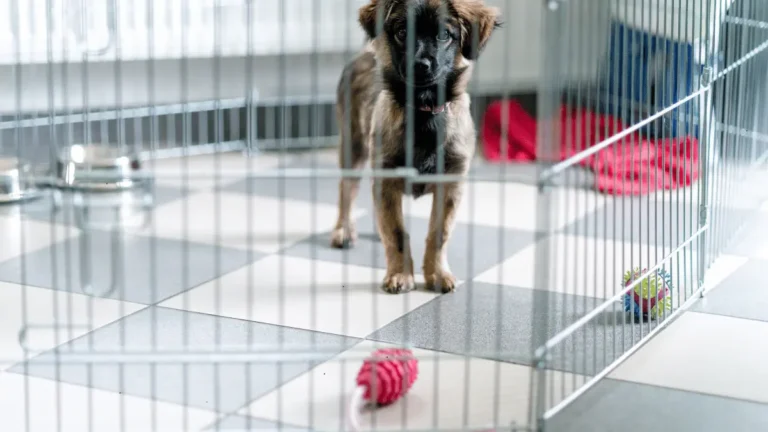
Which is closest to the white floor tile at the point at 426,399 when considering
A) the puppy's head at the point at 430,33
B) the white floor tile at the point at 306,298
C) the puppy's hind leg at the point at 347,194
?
the white floor tile at the point at 306,298

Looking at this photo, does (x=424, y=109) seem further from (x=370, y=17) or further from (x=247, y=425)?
(x=247, y=425)

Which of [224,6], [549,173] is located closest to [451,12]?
[549,173]

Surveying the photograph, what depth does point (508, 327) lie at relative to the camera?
8.81ft

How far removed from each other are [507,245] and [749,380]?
114cm

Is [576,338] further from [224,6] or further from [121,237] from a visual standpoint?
[224,6]

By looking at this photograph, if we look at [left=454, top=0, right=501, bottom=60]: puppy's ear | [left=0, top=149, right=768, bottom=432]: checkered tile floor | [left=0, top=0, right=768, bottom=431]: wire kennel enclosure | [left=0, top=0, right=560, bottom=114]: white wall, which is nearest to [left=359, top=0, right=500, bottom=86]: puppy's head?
[left=454, top=0, right=501, bottom=60]: puppy's ear

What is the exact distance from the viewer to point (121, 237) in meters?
3.48

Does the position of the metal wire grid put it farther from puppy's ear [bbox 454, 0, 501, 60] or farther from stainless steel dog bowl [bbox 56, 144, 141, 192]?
stainless steel dog bowl [bbox 56, 144, 141, 192]

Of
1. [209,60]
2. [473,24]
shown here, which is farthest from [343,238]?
[209,60]

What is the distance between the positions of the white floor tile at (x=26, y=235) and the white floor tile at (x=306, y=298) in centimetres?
65

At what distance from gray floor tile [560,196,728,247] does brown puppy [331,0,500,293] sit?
0.36 m

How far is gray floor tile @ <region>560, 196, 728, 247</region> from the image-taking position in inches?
102

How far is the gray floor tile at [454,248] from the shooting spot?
3.25 meters

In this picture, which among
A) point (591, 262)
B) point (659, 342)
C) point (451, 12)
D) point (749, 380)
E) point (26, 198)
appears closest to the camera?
point (749, 380)
